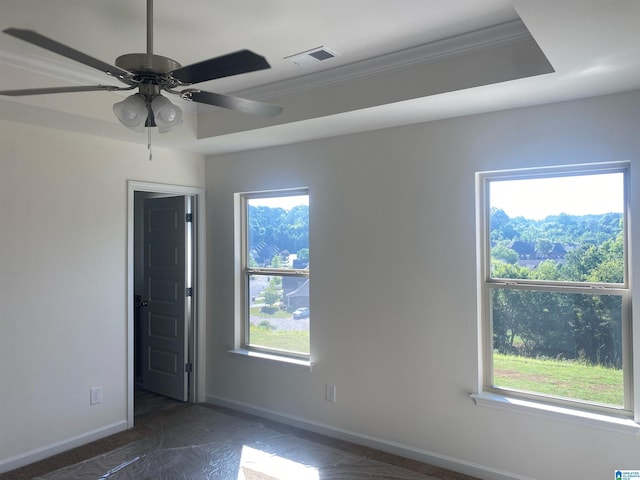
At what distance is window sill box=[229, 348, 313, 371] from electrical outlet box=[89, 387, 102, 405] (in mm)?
1138

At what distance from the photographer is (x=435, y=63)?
2627 millimetres

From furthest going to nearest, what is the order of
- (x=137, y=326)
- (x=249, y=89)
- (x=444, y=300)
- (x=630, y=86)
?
1. (x=137, y=326)
2. (x=249, y=89)
3. (x=444, y=300)
4. (x=630, y=86)

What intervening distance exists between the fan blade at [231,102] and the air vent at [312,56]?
0.85m

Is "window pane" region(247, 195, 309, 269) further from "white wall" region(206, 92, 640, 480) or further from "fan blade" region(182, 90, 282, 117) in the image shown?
"fan blade" region(182, 90, 282, 117)

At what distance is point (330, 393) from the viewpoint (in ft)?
12.0

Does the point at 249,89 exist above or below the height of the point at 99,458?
above

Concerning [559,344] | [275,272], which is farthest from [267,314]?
[559,344]

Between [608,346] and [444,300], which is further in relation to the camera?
[444,300]

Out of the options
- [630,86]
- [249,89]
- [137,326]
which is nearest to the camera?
[630,86]

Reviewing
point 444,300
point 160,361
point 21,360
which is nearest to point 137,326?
point 160,361

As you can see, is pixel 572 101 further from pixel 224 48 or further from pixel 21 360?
pixel 21 360

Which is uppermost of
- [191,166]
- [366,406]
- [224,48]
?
[224,48]

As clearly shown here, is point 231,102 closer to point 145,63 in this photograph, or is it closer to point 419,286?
point 145,63

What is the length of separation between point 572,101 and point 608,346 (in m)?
1.48
